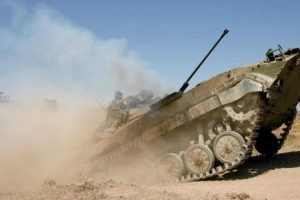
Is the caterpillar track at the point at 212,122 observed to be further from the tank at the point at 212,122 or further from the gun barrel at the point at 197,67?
the gun barrel at the point at 197,67

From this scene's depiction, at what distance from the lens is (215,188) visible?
12852mm

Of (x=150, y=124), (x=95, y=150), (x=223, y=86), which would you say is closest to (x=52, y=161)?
(x=95, y=150)

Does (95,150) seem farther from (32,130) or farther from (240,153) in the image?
(32,130)

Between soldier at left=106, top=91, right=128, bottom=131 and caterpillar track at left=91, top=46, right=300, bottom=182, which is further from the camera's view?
soldier at left=106, top=91, right=128, bottom=131

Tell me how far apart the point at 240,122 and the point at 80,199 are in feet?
18.2

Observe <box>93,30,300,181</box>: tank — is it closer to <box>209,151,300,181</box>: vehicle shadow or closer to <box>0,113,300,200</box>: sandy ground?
<box>209,151,300,181</box>: vehicle shadow

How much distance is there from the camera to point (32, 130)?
24.1 metres

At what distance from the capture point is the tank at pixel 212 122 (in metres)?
13.9

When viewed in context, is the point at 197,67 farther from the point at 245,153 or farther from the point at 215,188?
the point at 215,188

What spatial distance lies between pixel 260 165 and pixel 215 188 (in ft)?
11.9

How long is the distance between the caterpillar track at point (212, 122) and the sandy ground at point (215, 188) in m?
0.76

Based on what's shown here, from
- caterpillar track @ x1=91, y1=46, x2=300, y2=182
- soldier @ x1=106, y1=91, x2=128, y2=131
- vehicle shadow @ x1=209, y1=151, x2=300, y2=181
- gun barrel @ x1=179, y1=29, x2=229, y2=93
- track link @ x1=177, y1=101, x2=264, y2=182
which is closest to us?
track link @ x1=177, y1=101, x2=264, y2=182

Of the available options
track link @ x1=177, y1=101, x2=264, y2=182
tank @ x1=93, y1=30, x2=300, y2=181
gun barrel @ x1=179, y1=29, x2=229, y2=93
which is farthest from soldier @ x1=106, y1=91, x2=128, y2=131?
track link @ x1=177, y1=101, x2=264, y2=182

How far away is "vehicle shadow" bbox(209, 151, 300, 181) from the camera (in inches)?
578
